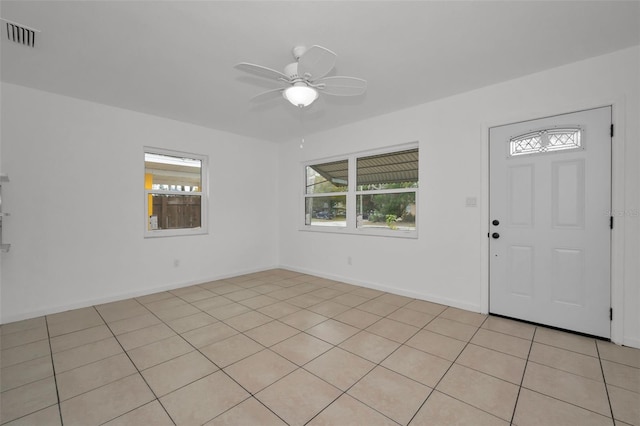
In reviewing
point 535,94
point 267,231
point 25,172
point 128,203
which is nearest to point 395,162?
point 535,94

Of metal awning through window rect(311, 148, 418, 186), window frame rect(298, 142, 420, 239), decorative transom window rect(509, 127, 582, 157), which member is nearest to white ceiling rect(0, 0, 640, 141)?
decorative transom window rect(509, 127, 582, 157)

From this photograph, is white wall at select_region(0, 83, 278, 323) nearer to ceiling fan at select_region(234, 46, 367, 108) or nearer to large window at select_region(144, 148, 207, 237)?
large window at select_region(144, 148, 207, 237)

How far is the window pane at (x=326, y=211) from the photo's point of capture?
4.83m

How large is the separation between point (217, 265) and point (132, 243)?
1366 mm

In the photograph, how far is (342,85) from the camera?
2.38 metres

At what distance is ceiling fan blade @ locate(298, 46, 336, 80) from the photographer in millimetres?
1843

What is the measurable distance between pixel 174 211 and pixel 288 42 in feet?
10.8

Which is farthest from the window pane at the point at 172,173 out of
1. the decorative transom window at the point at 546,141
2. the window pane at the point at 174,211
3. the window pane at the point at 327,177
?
the decorative transom window at the point at 546,141

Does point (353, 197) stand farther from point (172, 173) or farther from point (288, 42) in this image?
point (172, 173)

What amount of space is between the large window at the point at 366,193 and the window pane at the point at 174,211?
2019 millimetres

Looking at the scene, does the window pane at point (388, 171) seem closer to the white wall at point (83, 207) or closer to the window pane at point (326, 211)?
the window pane at point (326, 211)

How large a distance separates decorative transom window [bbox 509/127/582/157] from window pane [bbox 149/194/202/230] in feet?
15.0

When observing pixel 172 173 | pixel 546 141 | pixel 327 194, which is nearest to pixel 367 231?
pixel 327 194

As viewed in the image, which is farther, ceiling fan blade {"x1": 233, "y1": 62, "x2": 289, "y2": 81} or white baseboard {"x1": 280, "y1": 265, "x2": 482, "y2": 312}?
white baseboard {"x1": 280, "y1": 265, "x2": 482, "y2": 312}
